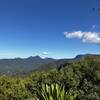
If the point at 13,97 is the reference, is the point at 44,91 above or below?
above

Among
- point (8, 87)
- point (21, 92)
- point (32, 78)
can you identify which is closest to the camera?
point (21, 92)

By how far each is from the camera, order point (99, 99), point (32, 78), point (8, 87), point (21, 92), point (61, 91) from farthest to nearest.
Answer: point (32, 78) → point (8, 87) → point (21, 92) → point (99, 99) → point (61, 91)

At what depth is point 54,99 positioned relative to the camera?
74.5 ft

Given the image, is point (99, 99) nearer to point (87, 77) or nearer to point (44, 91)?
point (87, 77)

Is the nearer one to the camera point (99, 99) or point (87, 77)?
point (99, 99)

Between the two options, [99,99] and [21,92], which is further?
[21,92]

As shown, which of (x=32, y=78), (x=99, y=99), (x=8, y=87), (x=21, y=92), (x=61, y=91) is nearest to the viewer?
(x=61, y=91)

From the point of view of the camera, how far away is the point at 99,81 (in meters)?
57.0

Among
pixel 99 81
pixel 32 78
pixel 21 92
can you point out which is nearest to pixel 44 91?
pixel 21 92

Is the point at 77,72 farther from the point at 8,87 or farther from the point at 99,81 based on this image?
the point at 8,87

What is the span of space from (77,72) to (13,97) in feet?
46.9

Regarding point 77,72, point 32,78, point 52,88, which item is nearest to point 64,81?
point 77,72

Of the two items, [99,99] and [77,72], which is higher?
[77,72]

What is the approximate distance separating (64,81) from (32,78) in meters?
8.39
